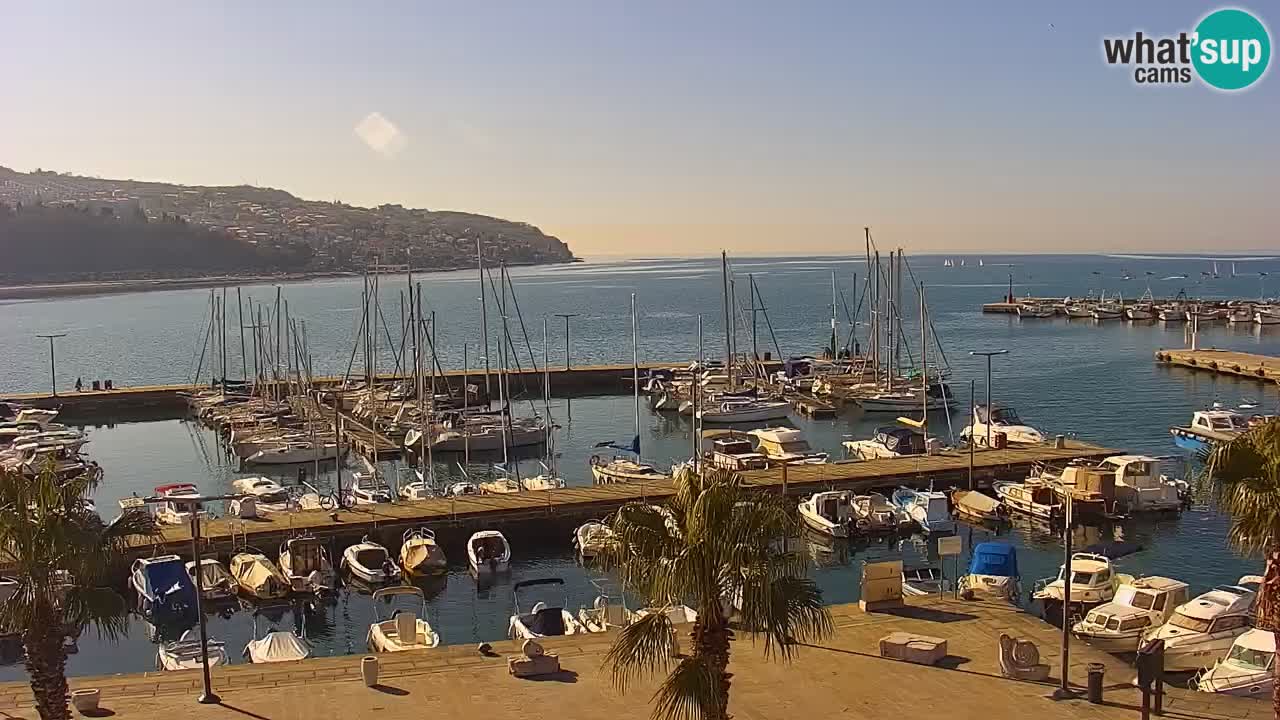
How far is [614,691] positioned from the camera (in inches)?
741

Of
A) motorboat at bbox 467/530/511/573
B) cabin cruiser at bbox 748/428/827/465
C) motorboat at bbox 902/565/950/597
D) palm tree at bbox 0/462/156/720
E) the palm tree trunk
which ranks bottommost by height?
motorboat at bbox 467/530/511/573

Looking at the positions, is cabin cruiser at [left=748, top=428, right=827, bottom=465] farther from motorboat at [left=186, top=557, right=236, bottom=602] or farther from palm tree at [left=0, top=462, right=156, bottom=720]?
palm tree at [left=0, top=462, right=156, bottom=720]

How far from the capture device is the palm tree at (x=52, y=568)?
13.4 metres

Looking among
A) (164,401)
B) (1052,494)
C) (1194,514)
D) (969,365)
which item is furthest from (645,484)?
(969,365)

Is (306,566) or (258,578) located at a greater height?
(306,566)

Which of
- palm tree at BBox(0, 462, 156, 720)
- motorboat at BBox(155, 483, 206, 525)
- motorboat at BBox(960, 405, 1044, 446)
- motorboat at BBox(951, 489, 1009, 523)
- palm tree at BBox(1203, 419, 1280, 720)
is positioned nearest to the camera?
palm tree at BBox(1203, 419, 1280, 720)

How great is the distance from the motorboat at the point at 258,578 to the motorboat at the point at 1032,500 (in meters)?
25.9

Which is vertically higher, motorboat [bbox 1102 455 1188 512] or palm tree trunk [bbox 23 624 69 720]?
palm tree trunk [bbox 23 624 69 720]

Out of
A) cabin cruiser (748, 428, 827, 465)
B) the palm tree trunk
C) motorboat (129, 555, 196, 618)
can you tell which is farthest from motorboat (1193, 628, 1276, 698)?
cabin cruiser (748, 428, 827, 465)

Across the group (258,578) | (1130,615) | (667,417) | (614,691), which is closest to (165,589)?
(258,578)

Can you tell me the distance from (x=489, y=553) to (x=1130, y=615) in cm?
1971

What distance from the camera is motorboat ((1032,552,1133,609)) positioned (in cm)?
2936

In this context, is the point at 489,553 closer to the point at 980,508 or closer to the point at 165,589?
the point at 165,589

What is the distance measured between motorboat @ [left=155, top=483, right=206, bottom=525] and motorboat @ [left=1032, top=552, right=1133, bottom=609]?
2972cm
